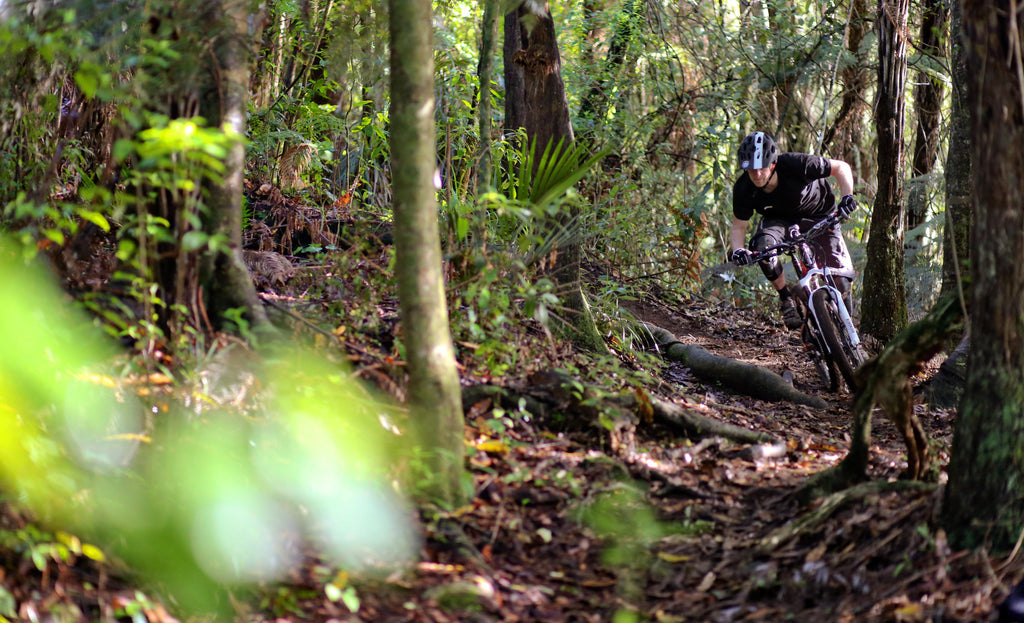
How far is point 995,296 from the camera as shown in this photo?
291cm

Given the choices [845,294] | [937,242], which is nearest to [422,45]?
[845,294]

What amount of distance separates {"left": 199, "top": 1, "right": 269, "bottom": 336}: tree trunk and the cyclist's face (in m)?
3.94

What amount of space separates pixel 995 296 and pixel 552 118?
12.2 feet

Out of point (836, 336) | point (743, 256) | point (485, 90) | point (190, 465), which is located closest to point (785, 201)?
point (743, 256)

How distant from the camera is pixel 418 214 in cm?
338

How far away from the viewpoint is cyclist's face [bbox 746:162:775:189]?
650 centimetres

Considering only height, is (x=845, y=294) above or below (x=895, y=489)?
above

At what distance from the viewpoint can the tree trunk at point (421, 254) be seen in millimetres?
3326

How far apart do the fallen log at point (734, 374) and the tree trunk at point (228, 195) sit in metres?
4.05

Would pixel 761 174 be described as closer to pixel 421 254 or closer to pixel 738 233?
pixel 738 233

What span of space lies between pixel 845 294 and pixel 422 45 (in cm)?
463

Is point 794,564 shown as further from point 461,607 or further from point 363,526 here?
point 363,526

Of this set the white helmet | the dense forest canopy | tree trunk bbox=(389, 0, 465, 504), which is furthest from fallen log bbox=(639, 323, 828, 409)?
tree trunk bbox=(389, 0, 465, 504)

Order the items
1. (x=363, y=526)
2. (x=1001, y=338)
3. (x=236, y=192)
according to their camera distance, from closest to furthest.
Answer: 1. (x=1001, y=338)
2. (x=363, y=526)
3. (x=236, y=192)
